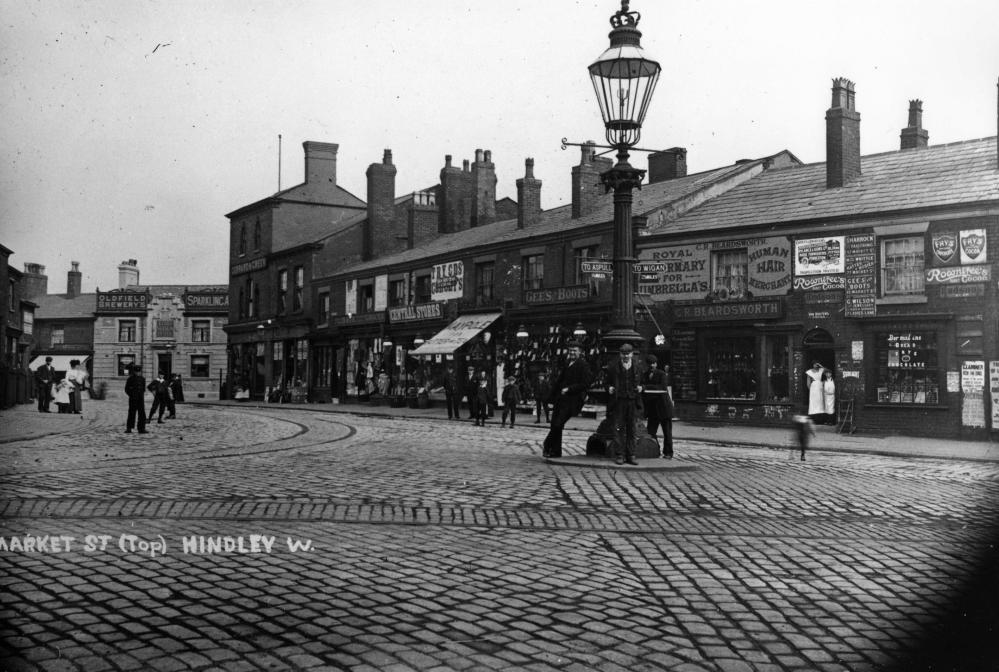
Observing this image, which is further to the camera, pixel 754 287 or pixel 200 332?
pixel 200 332

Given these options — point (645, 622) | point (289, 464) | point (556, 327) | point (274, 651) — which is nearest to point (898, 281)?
point (556, 327)

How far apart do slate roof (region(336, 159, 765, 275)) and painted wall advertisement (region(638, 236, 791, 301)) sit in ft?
5.95

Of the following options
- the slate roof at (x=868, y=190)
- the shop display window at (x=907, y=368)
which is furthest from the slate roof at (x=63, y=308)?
the shop display window at (x=907, y=368)

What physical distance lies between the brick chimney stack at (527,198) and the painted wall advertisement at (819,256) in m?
11.4

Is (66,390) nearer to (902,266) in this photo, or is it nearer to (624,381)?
(624,381)

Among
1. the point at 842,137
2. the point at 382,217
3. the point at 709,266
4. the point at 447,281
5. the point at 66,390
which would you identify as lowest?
the point at 66,390

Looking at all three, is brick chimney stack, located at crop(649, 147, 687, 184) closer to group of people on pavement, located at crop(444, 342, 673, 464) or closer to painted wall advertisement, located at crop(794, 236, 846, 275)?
painted wall advertisement, located at crop(794, 236, 846, 275)

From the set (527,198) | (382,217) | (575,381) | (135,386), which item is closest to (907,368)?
(575,381)

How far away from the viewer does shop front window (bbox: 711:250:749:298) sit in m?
22.2

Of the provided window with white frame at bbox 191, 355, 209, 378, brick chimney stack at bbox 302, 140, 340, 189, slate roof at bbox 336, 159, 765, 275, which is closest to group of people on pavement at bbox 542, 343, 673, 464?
slate roof at bbox 336, 159, 765, 275

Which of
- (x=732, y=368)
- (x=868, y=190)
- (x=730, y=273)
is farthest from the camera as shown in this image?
(x=730, y=273)

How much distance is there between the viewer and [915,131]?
26594mm

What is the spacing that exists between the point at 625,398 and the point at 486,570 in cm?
561

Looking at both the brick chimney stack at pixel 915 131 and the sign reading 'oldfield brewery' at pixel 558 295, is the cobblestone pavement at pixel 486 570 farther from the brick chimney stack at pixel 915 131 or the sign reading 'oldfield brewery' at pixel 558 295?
the brick chimney stack at pixel 915 131
